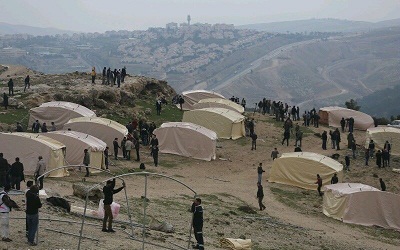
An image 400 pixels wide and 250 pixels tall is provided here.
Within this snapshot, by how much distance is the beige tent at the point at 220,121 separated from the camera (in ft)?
141

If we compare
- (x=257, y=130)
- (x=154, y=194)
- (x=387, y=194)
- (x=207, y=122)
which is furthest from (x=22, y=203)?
(x=257, y=130)

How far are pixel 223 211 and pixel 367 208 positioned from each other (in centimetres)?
773

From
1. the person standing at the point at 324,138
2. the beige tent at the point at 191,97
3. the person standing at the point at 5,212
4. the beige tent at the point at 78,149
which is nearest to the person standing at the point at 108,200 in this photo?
the person standing at the point at 5,212

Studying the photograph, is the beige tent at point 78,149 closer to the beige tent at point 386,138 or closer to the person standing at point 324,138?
the person standing at point 324,138

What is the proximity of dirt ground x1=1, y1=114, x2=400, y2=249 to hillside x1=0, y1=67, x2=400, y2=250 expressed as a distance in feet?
0.10

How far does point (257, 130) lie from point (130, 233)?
2991cm

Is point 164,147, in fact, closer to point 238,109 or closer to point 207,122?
point 207,122

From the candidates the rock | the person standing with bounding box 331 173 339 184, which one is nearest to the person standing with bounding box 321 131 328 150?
the person standing with bounding box 331 173 339 184

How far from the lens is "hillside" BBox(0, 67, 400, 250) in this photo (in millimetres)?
17078

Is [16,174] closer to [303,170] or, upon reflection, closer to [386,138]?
[303,170]

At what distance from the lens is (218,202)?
26.3m

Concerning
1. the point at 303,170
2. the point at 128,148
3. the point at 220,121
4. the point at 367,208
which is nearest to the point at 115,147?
the point at 128,148

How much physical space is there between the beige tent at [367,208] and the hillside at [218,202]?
571mm

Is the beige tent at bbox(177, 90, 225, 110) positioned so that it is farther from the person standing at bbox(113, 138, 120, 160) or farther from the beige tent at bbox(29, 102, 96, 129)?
the person standing at bbox(113, 138, 120, 160)
